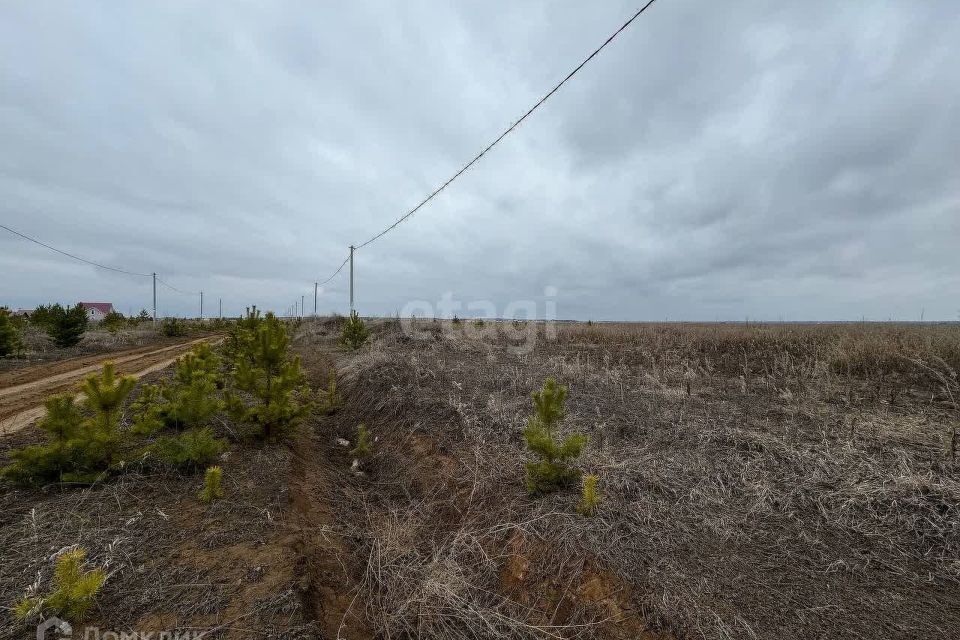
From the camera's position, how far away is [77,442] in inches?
143

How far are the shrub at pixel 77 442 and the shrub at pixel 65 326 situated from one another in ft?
59.9

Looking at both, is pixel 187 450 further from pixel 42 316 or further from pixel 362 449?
pixel 42 316

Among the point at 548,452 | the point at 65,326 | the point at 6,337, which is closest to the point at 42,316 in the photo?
the point at 65,326

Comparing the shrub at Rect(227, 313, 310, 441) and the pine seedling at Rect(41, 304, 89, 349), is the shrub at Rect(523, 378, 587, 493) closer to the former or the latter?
the shrub at Rect(227, 313, 310, 441)

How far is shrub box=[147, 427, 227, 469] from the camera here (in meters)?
4.12

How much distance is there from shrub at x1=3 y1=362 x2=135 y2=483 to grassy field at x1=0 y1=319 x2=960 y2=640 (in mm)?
188

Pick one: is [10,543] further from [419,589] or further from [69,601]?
[419,589]

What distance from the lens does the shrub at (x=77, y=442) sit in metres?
3.55

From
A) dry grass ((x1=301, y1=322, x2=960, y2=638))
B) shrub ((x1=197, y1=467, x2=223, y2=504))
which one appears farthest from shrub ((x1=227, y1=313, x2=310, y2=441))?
shrub ((x1=197, y1=467, x2=223, y2=504))

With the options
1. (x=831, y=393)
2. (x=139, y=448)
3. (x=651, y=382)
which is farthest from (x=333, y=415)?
(x=831, y=393)

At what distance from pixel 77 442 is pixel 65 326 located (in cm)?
1893

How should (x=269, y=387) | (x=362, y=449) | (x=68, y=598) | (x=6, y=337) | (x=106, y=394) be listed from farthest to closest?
(x=6, y=337)
(x=362, y=449)
(x=269, y=387)
(x=106, y=394)
(x=68, y=598)

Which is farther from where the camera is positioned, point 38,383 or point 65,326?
point 65,326

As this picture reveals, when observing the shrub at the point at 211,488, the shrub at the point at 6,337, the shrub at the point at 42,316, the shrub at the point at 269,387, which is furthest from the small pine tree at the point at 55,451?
the shrub at the point at 42,316
